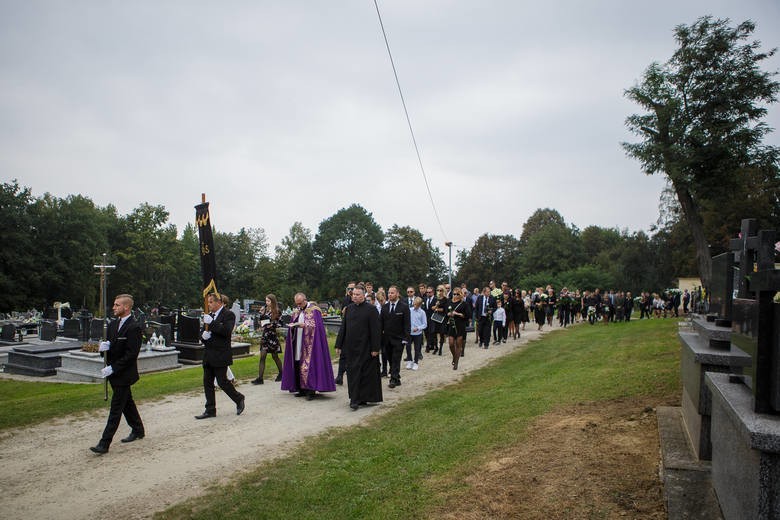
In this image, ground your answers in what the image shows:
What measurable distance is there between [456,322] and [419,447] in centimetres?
751

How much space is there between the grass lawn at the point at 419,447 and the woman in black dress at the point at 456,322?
146cm

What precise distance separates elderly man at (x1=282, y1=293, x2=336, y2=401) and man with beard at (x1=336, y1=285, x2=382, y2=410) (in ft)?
1.80

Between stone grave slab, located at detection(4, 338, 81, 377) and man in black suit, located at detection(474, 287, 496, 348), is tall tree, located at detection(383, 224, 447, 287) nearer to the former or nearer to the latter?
man in black suit, located at detection(474, 287, 496, 348)

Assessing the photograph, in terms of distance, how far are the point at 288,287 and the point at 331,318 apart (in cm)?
4108

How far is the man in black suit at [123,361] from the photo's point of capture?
260 inches

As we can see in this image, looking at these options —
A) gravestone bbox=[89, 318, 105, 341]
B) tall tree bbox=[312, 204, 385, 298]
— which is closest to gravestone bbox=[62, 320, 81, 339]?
gravestone bbox=[89, 318, 105, 341]

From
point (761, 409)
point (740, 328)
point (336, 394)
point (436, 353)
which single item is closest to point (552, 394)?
point (336, 394)

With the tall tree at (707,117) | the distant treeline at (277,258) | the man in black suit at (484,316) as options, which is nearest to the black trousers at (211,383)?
the man in black suit at (484,316)

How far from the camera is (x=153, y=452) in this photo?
6.40 metres

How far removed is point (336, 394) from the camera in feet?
33.6

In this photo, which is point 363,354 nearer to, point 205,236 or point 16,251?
point 205,236

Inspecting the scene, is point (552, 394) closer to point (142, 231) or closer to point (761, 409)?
point (761, 409)

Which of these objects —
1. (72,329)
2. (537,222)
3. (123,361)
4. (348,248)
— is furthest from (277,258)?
(123,361)

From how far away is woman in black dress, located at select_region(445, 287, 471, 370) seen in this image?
13.2 meters
